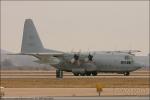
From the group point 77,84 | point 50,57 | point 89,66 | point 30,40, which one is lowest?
point 77,84

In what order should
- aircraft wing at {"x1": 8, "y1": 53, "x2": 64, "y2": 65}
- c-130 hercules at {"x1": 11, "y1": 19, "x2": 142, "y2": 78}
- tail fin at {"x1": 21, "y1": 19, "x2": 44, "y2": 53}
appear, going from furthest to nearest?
tail fin at {"x1": 21, "y1": 19, "x2": 44, "y2": 53} < c-130 hercules at {"x1": 11, "y1": 19, "x2": 142, "y2": 78} < aircraft wing at {"x1": 8, "y1": 53, "x2": 64, "y2": 65}

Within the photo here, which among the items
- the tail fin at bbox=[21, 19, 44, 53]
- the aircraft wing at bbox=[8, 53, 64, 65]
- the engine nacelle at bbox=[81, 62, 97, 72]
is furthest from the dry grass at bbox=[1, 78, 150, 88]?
the tail fin at bbox=[21, 19, 44, 53]

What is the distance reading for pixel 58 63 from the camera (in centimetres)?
10900

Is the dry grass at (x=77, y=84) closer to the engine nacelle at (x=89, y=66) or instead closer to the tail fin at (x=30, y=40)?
the engine nacelle at (x=89, y=66)

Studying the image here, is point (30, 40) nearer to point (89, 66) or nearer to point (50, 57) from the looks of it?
point (50, 57)

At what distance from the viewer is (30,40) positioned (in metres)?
117

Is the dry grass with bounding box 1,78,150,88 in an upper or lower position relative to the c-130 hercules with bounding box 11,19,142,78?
lower

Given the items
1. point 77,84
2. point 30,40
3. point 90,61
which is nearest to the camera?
point 77,84

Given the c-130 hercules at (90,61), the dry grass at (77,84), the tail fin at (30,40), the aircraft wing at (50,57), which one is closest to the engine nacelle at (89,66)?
the c-130 hercules at (90,61)

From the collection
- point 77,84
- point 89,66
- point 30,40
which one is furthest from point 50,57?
point 77,84

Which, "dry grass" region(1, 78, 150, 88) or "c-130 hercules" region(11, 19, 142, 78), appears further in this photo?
"c-130 hercules" region(11, 19, 142, 78)

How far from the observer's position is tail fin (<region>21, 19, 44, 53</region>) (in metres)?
116

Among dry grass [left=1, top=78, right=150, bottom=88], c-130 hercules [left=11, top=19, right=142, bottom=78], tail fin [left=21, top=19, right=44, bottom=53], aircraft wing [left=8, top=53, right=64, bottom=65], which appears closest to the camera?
dry grass [left=1, top=78, right=150, bottom=88]

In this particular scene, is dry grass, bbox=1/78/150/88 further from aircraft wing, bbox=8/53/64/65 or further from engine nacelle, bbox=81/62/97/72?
engine nacelle, bbox=81/62/97/72
